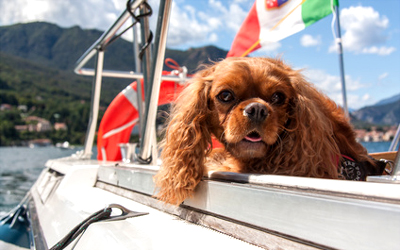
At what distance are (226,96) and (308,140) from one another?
391mm

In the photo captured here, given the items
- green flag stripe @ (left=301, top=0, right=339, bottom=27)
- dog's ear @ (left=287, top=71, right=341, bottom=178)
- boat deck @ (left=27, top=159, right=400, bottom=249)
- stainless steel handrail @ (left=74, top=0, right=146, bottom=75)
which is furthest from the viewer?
green flag stripe @ (left=301, top=0, right=339, bottom=27)

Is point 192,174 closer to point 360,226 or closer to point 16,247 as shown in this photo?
point 360,226

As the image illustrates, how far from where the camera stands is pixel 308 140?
4.62 feet

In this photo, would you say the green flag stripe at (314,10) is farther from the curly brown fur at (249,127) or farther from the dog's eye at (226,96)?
the dog's eye at (226,96)

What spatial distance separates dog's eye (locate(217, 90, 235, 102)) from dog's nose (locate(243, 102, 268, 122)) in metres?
0.15

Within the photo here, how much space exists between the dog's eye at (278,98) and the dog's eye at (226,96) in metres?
0.17

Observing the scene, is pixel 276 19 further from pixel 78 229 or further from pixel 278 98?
pixel 78 229

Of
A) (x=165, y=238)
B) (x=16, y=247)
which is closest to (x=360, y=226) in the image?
(x=165, y=238)

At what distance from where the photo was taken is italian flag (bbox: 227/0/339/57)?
3551 mm

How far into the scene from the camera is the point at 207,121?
5.11 ft

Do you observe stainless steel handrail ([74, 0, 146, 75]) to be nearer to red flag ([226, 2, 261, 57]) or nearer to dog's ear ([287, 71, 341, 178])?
dog's ear ([287, 71, 341, 178])

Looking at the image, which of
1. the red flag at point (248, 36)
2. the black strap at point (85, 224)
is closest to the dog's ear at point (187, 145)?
the black strap at point (85, 224)

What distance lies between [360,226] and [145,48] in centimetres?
189

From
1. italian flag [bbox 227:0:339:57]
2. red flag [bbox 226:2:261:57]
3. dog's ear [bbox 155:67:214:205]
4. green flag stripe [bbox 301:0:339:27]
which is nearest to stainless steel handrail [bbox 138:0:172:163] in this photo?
dog's ear [bbox 155:67:214:205]
